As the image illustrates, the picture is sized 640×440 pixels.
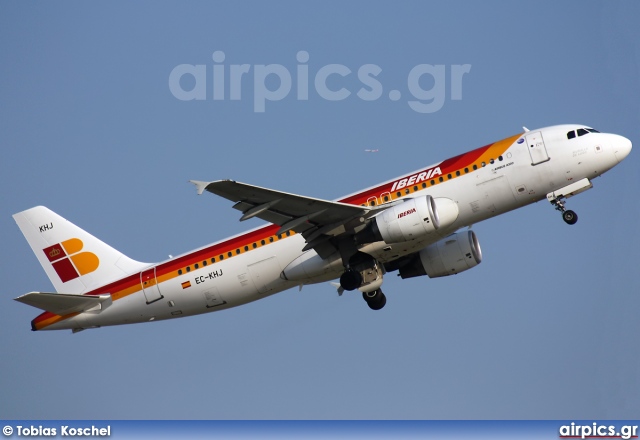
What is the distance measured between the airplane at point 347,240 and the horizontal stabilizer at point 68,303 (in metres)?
0.05

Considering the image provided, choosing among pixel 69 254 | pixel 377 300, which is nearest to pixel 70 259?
pixel 69 254

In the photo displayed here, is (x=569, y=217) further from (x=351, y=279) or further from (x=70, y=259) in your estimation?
(x=70, y=259)

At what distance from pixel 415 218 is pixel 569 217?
6.97m

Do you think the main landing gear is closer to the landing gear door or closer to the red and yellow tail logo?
the landing gear door

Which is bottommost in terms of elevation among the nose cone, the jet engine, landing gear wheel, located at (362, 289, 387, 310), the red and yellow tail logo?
landing gear wheel, located at (362, 289, 387, 310)

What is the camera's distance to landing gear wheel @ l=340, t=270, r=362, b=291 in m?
45.5

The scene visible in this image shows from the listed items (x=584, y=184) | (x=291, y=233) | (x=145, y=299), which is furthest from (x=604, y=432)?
(x=145, y=299)

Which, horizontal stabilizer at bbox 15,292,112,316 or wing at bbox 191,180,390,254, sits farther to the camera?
horizontal stabilizer at bbox 15,292,112,316

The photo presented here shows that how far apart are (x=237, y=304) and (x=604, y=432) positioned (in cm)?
1605

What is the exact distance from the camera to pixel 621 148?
44500 millimetres

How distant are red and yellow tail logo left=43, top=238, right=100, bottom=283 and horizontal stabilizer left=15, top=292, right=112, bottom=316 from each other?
2.27 metres

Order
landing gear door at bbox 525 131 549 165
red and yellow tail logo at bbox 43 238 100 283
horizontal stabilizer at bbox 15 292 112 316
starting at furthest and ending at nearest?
red and yellow tail logo at bbox 43 238 100 283 < horizontal stabilizer at bbox 15 292 112 316 < landing gear door at bbox 525 131 549 165

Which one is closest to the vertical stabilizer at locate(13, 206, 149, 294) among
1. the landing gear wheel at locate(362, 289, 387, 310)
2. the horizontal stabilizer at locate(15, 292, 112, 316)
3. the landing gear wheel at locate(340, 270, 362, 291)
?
the horizontal stabilizer at locate(15, 292, 112, 316)

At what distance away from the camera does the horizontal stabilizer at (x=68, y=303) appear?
46.8m
